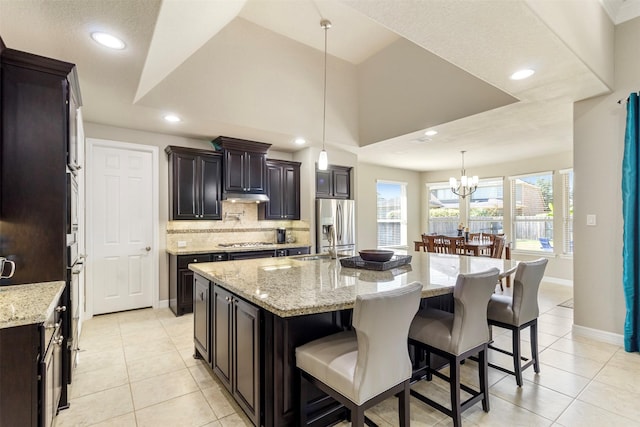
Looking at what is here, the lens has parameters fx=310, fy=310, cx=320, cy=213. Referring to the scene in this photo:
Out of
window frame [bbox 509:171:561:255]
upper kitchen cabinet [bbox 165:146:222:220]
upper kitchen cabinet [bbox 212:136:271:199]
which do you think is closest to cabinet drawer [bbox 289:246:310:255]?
upper kitchen cabinet [bbox 212:136:271:199]

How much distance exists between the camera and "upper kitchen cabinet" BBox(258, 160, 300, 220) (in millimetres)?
5254

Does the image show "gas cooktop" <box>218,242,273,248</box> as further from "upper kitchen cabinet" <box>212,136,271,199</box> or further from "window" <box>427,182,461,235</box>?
"window" <box>427,182,461,235</box>

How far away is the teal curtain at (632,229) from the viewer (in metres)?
2.93

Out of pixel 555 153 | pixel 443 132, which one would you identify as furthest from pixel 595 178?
pixel 555 153

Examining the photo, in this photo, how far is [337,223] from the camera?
5457mm

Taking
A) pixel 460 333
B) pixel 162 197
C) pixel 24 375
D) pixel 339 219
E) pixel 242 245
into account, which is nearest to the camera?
pixel 24 375

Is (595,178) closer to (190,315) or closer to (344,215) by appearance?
(344,215)

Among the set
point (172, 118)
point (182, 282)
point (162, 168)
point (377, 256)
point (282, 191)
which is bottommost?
point (182, 282)

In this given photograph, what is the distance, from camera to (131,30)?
205 centimetres

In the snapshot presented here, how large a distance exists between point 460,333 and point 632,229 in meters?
2.45

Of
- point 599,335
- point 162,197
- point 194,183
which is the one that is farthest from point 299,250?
point 599,335

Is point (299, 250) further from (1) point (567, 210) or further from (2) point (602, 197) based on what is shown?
(1) point (567, 210)

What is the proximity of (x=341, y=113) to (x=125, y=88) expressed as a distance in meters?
3.00

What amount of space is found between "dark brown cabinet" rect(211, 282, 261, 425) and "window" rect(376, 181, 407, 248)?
5727 millimetres
